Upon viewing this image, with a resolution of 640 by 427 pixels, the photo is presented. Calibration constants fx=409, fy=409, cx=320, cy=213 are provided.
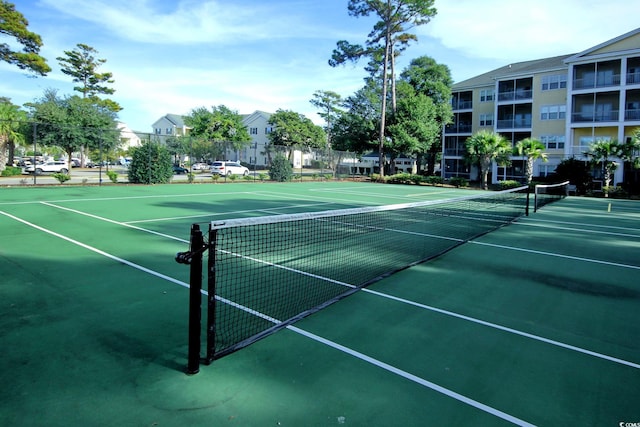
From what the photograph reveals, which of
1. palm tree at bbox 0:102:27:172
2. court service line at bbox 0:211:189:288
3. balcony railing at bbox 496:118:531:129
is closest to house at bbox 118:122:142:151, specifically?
palm tree at bbox 0:102:27:172

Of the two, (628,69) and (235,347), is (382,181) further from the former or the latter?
(235,347)

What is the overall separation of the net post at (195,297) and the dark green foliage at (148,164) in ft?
85.7

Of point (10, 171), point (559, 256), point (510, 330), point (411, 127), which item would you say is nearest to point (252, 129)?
point (411, 127)

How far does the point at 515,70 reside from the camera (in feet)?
148

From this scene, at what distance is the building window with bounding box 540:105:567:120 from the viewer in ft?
135

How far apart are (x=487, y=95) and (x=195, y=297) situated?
53.5 metres

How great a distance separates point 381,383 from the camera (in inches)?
150

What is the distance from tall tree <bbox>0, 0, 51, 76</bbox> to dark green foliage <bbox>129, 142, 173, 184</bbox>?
585 inches

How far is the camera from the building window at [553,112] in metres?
41.0

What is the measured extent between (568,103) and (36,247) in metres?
43.4

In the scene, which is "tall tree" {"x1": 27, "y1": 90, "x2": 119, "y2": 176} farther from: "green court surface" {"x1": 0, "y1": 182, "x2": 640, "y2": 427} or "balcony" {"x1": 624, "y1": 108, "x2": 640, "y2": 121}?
"balcony" {"x1": 624, "y1": 108, "x2": 640, "y2": 121}

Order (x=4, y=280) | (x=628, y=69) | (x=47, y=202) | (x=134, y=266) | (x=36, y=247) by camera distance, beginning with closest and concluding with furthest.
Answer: (x=4, y=280), (x=134, y=266), (x=36, y=247), (x=47, y=202), (x=628, y=69)

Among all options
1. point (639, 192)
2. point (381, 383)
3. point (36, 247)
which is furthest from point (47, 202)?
point (639, 192)

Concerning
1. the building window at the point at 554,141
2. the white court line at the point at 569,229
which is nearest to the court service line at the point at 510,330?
the white court line at the point at 569,229
